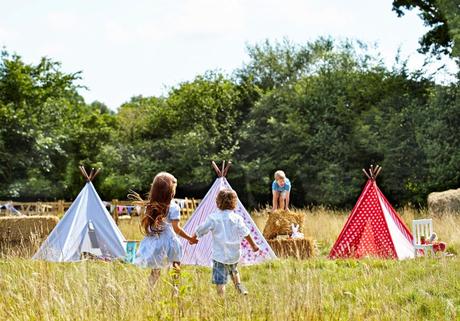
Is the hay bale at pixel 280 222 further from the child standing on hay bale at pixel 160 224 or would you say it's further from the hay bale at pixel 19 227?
the child standing on hay bale at pixel 160 224

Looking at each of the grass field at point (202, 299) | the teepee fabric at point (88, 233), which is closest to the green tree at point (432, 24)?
the teepee fabric at point (88, 233)

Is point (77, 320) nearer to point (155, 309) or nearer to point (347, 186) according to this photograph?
point (155, 309)

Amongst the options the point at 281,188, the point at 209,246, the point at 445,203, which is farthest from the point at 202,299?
the point at 445,203

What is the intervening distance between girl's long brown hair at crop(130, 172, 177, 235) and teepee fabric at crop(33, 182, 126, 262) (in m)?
3.83

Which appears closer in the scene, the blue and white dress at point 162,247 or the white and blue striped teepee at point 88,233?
the blue and white dress at point 162,247

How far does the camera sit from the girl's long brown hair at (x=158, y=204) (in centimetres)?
726

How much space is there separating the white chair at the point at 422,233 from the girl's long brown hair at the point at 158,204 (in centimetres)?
458

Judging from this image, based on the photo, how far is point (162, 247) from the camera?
725cm

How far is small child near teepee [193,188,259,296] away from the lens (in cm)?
754

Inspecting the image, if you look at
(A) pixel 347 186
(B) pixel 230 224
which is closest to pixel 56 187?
(A) pixel 347 186

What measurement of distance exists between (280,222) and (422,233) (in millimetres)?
2171

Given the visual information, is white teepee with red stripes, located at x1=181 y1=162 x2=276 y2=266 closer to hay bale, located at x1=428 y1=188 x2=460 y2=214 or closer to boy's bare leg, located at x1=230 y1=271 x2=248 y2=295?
boy's bare leg, located at x1=230 y1=271 x2=248 y2=295

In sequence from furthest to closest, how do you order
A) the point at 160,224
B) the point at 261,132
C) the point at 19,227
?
the point at 261,132 < the point at 19,227 < the point at 160,224

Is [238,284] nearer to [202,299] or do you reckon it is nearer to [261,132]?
[202,299]
